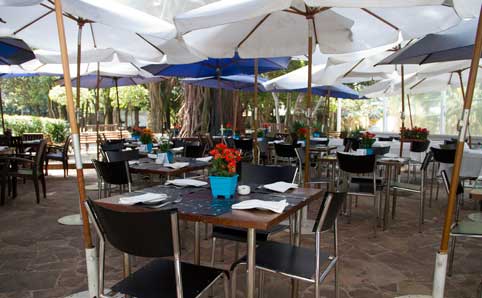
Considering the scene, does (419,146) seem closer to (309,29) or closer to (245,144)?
(245,144)

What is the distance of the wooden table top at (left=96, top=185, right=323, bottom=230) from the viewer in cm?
181

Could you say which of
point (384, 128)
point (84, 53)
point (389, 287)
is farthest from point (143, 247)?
point (384, 128)

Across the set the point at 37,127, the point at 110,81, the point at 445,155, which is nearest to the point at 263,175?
the point at 445,155

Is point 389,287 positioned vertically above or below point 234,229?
below

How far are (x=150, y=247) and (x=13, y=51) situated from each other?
15.2 ft

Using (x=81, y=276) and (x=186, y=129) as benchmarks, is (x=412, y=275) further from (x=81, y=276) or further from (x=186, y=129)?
(x=186, y=129)

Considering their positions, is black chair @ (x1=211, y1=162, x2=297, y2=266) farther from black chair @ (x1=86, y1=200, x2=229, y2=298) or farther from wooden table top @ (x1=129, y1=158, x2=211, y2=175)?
black chair @ (x1=86, y1=200, x2=229, y2=298)

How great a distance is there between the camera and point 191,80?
9398mm

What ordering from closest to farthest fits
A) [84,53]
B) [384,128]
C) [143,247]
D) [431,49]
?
[143,247]
[431,49]
[84,53]
[384,128]

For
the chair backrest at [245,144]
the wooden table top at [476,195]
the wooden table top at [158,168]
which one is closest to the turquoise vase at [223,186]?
the wooden table top at [158,168]

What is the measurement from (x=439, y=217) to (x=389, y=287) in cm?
257

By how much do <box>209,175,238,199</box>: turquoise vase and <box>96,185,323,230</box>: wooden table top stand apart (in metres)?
0.05

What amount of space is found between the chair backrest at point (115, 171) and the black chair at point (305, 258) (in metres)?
1.68

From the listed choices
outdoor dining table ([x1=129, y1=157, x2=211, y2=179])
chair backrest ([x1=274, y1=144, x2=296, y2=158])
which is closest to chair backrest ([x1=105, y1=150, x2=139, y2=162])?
outdoor dining table ([x1=129, y1=157, x2=211, y2=179])
